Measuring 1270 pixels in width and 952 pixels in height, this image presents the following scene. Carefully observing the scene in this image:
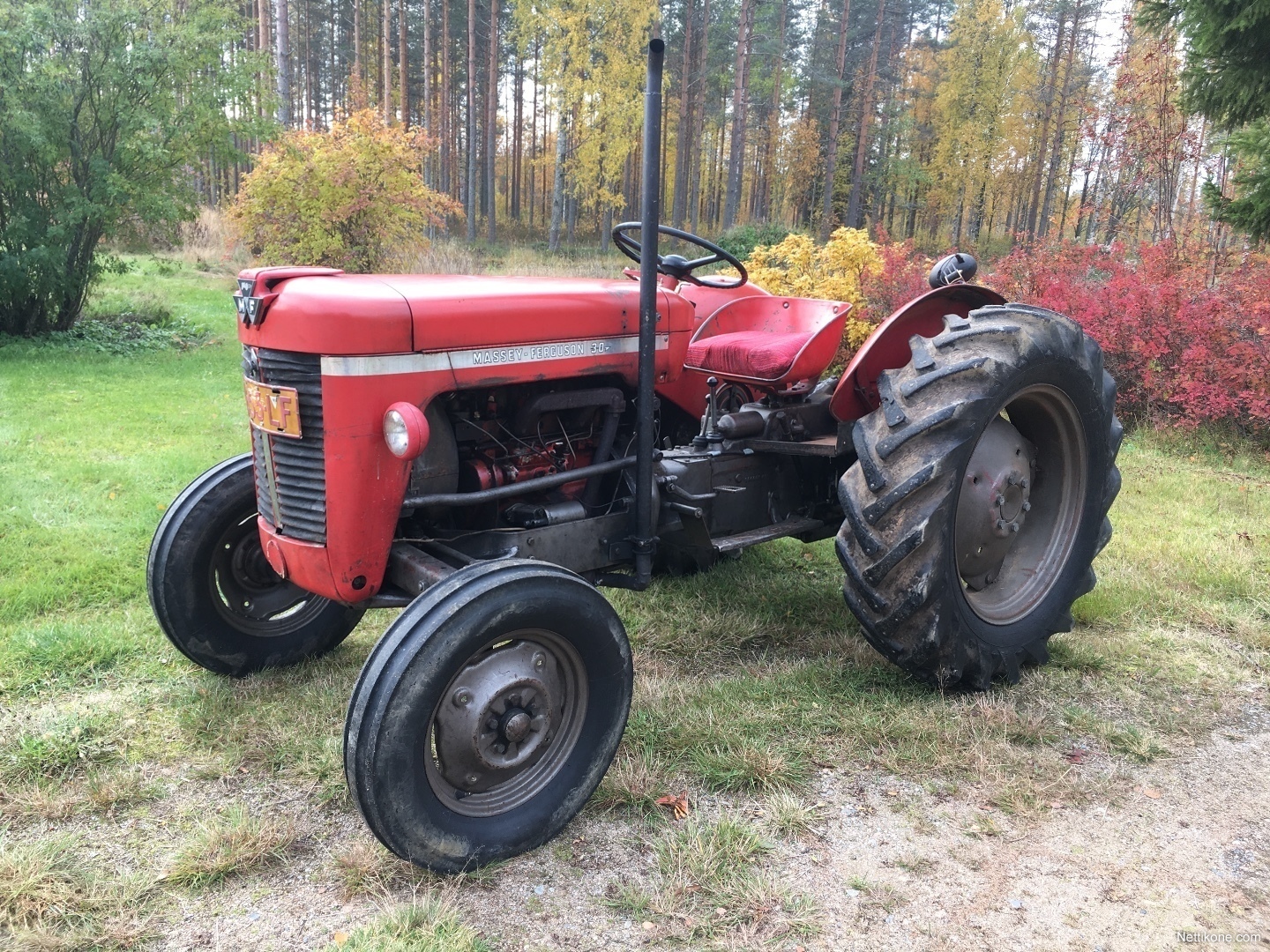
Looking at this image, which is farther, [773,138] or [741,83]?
[773,138]

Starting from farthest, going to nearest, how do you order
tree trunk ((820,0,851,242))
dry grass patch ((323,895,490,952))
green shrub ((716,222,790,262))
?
tree trunk ((820,0,851,242)), green shrub ((716,222,790,262)), dry grass patch ((323,895,490,952))

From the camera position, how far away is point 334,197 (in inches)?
467

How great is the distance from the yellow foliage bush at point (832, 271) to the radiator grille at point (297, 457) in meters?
6.51

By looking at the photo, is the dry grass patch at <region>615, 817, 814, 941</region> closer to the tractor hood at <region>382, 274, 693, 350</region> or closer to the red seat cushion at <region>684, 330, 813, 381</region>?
the tractor hood at <region>382, 274, 693, 350</region>

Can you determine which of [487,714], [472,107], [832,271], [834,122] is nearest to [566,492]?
[487,714]

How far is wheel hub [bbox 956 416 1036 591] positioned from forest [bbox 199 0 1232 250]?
19687 mm

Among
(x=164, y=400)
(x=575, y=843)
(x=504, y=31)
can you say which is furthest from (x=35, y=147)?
(x=504, y=31)

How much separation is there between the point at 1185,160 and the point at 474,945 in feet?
40.8

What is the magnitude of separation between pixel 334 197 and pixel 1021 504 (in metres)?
10.7

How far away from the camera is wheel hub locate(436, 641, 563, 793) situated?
2385 mm

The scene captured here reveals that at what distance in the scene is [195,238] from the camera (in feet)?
67.8

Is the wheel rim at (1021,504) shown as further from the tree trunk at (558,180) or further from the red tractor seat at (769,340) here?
the tree trunk at (558,180)

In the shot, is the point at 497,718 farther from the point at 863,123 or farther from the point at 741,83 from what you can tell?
the point at 863,123

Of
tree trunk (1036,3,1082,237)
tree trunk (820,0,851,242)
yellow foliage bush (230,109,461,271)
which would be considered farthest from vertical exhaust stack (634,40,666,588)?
tree trunk (1036,3,1082,237)
